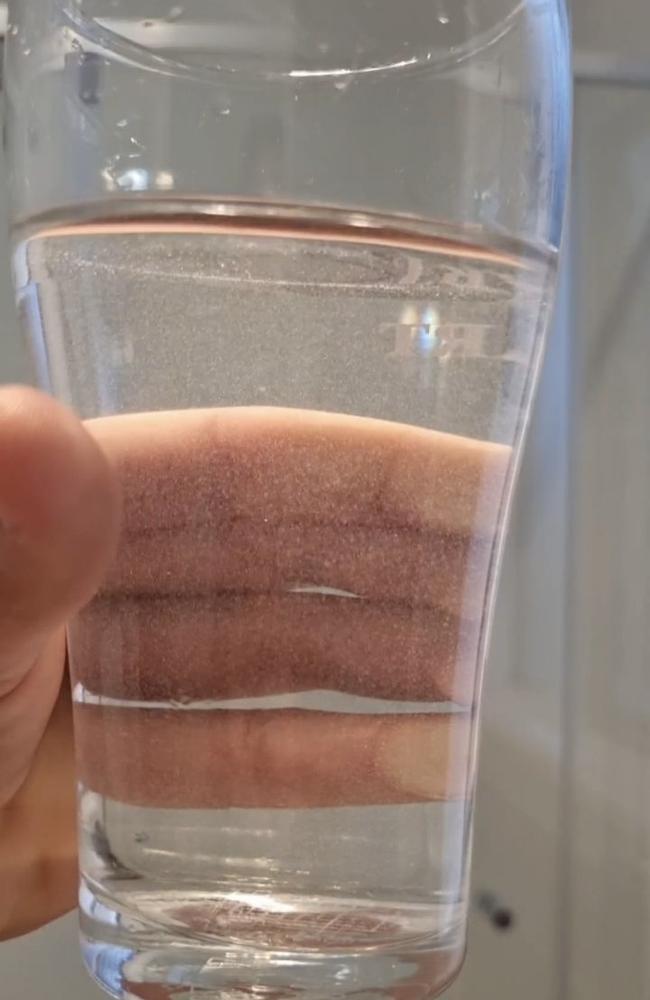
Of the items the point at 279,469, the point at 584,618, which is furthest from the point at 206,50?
the point at 584,618

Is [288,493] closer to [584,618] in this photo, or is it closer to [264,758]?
[264,758]

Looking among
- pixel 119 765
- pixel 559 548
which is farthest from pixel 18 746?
pixel 559 548

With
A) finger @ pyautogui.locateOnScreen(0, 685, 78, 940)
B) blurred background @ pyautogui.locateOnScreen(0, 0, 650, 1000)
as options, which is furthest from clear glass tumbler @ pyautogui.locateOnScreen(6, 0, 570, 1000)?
blurred background @ pyautogui.locateOnScreen(0, 0, 650, 1000)

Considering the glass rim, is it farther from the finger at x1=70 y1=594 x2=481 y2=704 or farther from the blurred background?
the blurred background

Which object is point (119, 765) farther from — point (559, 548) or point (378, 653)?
point (559, 548)

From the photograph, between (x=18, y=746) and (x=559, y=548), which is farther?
(x=559, y=548)

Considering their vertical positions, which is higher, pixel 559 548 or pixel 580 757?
pixel 559 548

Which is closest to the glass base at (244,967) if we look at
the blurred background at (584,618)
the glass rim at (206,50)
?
the glass rim at (206,50)

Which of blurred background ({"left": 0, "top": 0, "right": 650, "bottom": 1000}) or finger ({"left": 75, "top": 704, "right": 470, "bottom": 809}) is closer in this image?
finger ({"left": 75, "top": 704, "right": 470, "bottom": 809})
